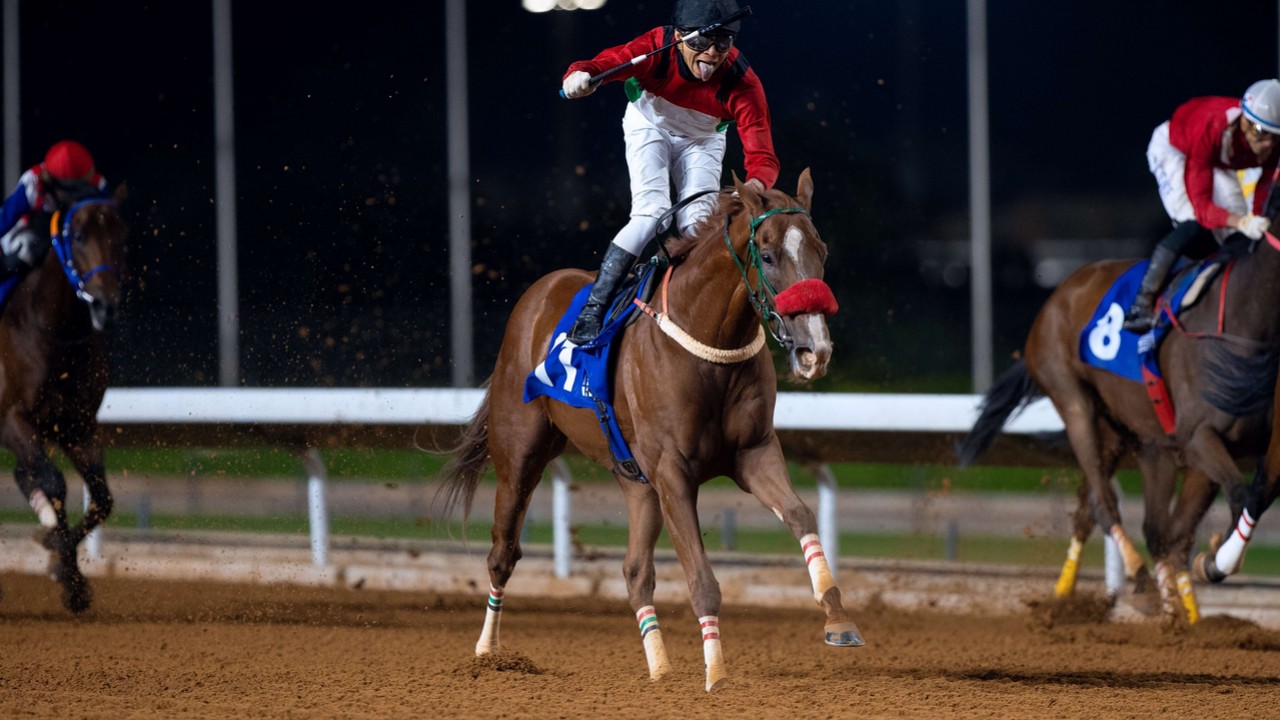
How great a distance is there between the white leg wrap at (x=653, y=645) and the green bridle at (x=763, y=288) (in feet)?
3.78

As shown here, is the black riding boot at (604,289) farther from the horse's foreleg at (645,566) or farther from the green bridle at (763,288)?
the green bridle at (763,288)

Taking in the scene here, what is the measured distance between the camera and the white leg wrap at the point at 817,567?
171 inches

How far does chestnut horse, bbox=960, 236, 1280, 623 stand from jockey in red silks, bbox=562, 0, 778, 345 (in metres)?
2.29

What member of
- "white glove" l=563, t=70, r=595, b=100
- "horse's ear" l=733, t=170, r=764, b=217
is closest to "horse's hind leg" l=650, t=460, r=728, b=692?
"horse's ear" l=733, t=170, r=764, b=217

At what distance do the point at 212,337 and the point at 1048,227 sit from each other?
8274mm

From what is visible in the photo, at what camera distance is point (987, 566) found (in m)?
7.61

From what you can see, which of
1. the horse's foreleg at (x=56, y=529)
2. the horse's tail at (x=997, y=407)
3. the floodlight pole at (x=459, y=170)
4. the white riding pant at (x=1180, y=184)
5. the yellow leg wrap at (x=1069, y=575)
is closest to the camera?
the white riding pant at (x=1180, y=184)

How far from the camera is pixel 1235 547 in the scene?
5.68m

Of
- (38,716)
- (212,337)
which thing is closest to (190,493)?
(212,337)

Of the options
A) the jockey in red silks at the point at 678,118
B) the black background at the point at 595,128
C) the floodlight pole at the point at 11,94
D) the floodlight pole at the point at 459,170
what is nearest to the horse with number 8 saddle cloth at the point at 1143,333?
the jockey in red silks at the point at 678,118

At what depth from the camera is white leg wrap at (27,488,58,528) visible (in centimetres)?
696

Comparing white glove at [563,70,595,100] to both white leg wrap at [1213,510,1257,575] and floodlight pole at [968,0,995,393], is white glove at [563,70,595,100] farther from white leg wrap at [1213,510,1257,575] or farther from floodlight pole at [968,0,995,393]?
floodlight pole at [968,0,995,393]

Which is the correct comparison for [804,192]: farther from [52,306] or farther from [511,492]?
[52,306]

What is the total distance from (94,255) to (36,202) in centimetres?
47
